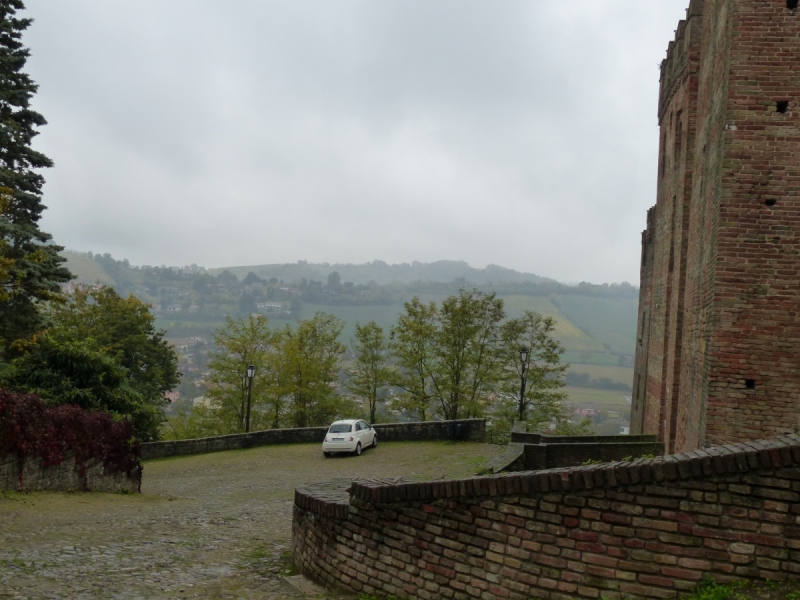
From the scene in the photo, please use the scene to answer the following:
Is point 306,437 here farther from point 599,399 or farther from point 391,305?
point 391,305

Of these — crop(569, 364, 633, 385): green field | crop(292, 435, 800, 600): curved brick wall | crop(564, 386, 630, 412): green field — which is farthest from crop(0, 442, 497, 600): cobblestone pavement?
crop(569, 364, 633, 385): green field

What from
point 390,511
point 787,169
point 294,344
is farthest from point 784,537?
point 294,344

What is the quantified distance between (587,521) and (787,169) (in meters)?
7.24

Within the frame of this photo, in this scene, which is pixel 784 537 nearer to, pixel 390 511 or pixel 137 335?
pixel 390 511

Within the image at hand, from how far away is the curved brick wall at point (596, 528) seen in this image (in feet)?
16.5

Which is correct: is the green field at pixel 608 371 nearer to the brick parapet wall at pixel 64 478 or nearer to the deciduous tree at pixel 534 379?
the deciduous tree at pixel 534 379

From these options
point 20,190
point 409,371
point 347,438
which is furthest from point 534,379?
point 20,190

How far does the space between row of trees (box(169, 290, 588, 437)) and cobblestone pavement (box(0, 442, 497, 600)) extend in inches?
716

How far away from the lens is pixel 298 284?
607 ft

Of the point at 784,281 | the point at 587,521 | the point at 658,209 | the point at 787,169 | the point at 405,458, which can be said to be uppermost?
the point at 658,209

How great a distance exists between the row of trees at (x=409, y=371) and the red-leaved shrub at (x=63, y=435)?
2234cm

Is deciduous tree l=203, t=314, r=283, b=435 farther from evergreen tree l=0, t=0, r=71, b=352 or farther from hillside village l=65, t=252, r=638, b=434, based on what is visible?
hillside village l=65, t=252, r=638, b=434

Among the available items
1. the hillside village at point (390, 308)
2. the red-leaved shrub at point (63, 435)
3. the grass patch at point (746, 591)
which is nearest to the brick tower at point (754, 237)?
the grass patch at point (746, 591)

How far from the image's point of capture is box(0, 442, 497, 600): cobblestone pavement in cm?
742
